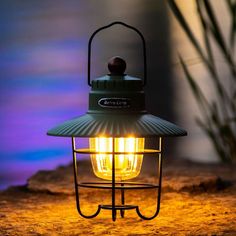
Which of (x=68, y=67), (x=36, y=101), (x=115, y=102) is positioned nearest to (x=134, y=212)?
(x=115, y=102)

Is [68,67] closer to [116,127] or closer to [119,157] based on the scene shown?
[119,157]

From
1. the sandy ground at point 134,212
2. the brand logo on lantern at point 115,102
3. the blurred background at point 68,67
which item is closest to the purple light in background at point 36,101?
the blurred background at point 68,67

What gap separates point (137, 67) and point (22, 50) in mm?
982

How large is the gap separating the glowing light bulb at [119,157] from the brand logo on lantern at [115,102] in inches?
5.0

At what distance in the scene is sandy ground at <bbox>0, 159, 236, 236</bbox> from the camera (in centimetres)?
211

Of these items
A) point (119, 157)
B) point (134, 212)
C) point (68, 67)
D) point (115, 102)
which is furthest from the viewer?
point (68, 67)

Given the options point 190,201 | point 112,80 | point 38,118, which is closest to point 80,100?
point 38,118

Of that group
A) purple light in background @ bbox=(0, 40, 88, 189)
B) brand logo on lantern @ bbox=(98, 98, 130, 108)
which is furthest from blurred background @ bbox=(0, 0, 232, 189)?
brand logo on lantern @ bbox=(98, 98, 130, 108)

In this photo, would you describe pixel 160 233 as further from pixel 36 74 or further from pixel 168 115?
pixel 168 115

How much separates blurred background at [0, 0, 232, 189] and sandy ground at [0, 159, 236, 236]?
5.63 ft

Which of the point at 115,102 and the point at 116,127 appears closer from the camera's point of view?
the point at 116,127

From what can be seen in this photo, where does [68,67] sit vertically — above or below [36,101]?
above

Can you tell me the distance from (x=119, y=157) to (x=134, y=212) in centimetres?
31

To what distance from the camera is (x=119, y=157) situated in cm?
222
